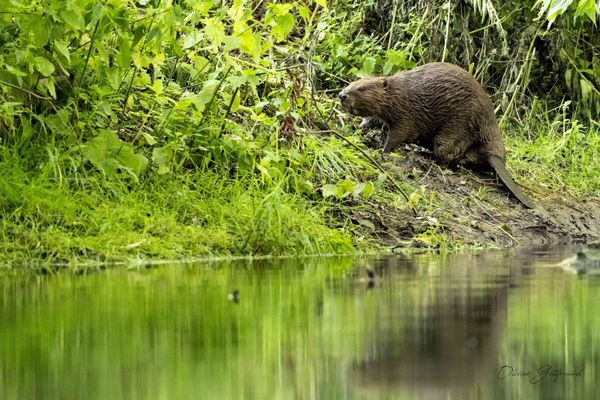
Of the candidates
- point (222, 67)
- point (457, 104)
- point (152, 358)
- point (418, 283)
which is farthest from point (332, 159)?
point (152, 358)

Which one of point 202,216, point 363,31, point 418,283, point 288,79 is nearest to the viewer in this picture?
point 418,283

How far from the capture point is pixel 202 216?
6148mm

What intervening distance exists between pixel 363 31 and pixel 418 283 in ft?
18.0

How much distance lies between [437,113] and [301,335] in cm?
507

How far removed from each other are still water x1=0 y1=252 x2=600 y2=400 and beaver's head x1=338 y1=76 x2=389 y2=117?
307 cm

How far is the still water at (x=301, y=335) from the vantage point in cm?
241

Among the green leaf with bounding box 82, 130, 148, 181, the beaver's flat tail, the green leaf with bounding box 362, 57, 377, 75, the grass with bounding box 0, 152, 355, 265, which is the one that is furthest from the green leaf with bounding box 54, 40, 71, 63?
the beaver's flat tail

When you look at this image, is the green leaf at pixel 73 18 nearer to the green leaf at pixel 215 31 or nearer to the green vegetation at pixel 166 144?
the green vegetation at pixel 166 144

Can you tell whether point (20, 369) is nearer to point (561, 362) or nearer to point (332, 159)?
point (561, 362)

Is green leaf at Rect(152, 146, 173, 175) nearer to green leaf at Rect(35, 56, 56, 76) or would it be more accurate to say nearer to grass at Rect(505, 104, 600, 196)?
green leaf at Rect(35, 56, 56, 76)

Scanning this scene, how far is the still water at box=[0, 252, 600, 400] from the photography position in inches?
95.0

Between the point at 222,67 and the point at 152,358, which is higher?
the point at 222,67

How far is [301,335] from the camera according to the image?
313 centimetres

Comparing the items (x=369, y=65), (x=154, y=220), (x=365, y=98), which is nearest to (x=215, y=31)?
(x=154, y=220)
